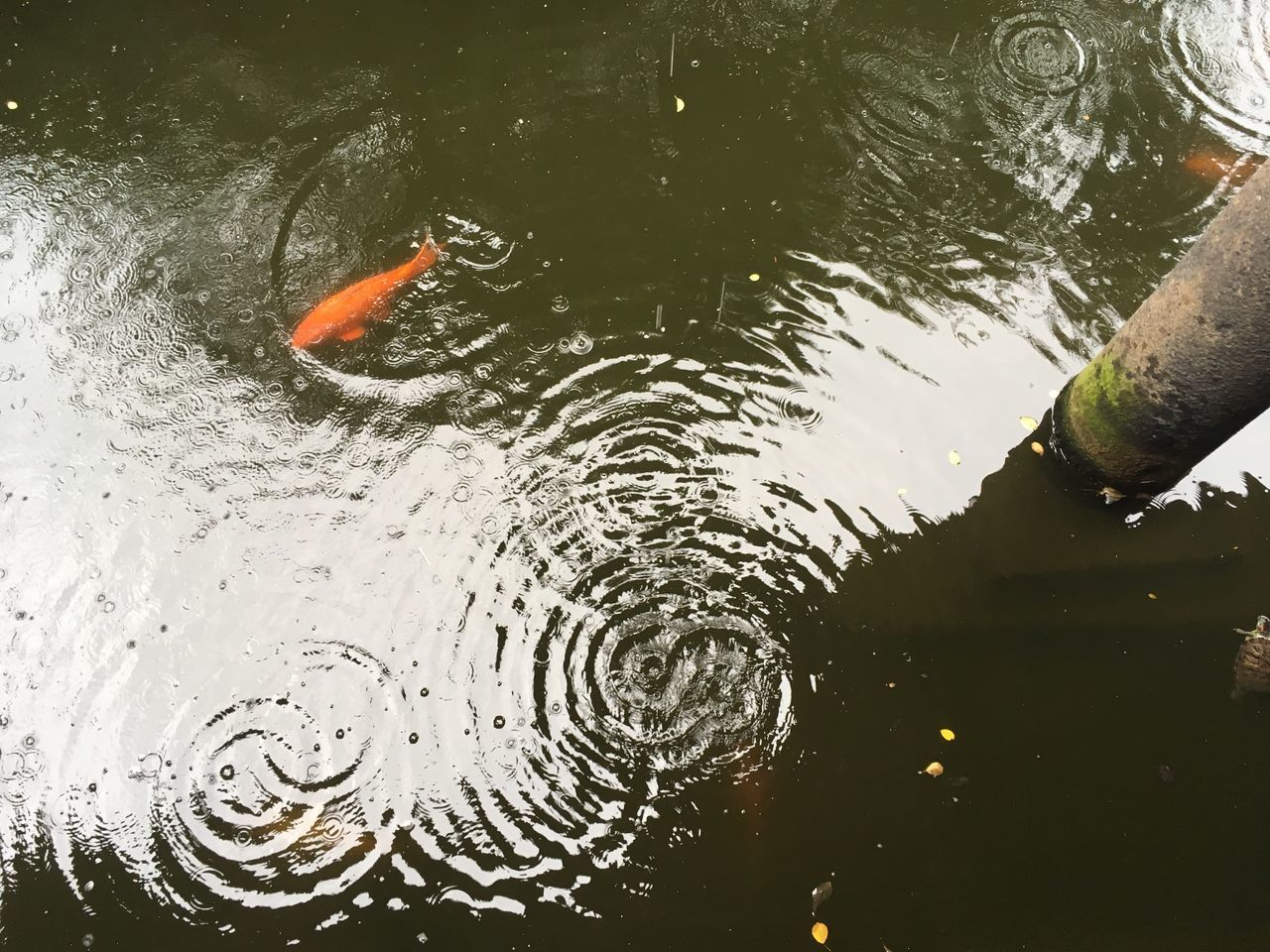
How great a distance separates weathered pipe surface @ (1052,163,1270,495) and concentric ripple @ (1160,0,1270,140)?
2.61 meters

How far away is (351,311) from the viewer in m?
4.17

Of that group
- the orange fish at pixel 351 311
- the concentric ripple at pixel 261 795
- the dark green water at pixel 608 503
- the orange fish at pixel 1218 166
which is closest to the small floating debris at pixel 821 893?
the dark green water at pixel 608 503

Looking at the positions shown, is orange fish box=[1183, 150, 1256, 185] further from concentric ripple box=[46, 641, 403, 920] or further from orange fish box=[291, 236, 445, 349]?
concentric ripple box=[46, 641, 403, 920]

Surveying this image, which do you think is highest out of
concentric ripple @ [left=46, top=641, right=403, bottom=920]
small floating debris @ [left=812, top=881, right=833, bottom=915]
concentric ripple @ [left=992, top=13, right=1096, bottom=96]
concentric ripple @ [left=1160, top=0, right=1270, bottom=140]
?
concentric ripple @ [left=992, top=13, right=1096, bottom=96]

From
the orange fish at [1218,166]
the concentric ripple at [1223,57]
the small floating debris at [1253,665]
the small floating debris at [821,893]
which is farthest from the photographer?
the concentric ripple at [1223,57]

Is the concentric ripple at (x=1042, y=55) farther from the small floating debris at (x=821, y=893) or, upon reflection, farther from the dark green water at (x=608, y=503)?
the small floating debris at (x=821, y=893)

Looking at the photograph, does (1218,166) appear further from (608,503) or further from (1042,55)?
(608,503)

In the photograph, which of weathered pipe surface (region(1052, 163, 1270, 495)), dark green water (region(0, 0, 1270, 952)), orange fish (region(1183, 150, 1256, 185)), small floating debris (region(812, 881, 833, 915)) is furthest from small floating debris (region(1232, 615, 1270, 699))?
orange fish (region(1183, 150, 1256, 185))

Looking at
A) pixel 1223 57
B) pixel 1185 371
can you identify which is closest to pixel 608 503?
pixel 1185 371

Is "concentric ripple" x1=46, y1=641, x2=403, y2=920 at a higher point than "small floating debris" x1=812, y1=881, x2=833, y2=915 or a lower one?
higher

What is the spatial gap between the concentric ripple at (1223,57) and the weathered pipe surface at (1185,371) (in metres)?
2.61

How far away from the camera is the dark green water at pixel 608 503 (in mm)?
3072

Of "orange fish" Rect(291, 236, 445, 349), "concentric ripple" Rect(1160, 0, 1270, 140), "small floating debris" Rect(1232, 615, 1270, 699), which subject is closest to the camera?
"small floating debris" Rect(1232, 615, 1270, 699)

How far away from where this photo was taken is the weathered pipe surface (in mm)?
3020
